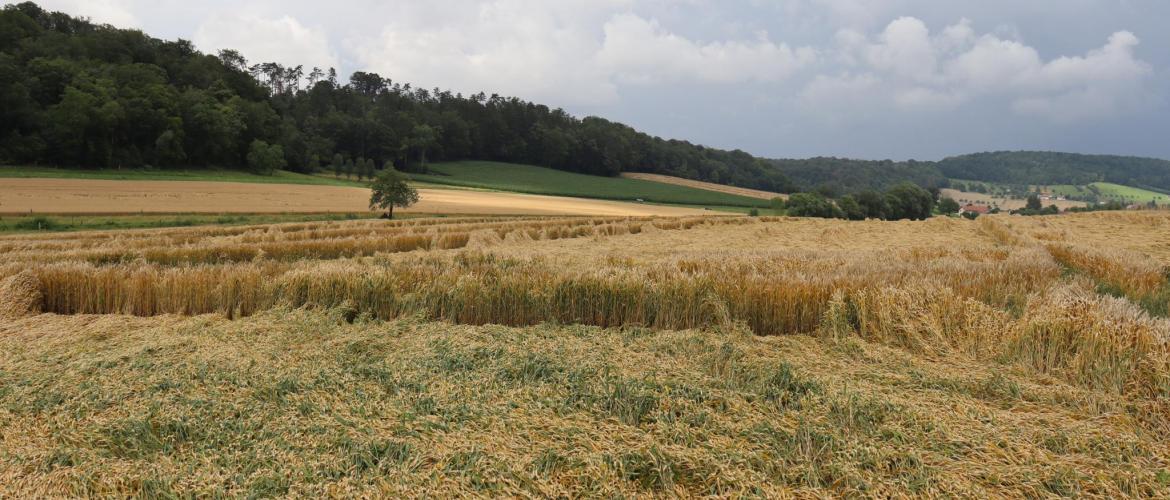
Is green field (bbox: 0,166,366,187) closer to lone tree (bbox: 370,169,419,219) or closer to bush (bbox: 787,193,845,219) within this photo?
lone tree (bbox: 370,169,419,219)

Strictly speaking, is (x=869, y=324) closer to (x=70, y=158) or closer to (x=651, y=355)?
(x=651, y=355)

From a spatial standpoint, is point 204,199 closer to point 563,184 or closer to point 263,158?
point 263,158

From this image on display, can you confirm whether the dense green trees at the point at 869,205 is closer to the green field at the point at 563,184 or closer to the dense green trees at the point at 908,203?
the dense green trees at the point at 908,203

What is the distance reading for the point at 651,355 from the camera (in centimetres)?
491

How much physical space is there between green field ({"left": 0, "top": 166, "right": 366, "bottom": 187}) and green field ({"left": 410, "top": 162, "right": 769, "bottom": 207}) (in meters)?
17.9

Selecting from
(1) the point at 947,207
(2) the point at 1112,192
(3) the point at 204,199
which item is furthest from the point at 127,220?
(2) the point at 1112,192

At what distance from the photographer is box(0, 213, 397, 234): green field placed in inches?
1012

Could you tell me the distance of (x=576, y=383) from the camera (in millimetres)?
4199

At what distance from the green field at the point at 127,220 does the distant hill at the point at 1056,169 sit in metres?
145

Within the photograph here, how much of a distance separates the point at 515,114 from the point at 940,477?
117m

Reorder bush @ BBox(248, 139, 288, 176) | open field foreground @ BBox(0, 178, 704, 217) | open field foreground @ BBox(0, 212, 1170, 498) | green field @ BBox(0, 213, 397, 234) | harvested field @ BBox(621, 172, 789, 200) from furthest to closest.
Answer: harvested field @ BBox(621, 172, 789, 200) < bush @ BBox(248, 139, 288, 176) < open field foreground @ BBox(0, 178, 704, 217) < green field @ BBox(0, 213, 397, 234) < open field foreground @ BBox(0, 212, 1170, 498)

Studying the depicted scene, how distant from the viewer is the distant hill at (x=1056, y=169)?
118 metres

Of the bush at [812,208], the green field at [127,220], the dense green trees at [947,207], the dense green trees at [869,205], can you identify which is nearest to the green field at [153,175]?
the green field at [127,220]

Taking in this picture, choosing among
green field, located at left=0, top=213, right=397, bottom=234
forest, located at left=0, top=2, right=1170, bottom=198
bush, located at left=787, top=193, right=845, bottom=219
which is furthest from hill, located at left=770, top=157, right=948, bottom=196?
green field, located at left=0, top=213, right=397, bottom=234
